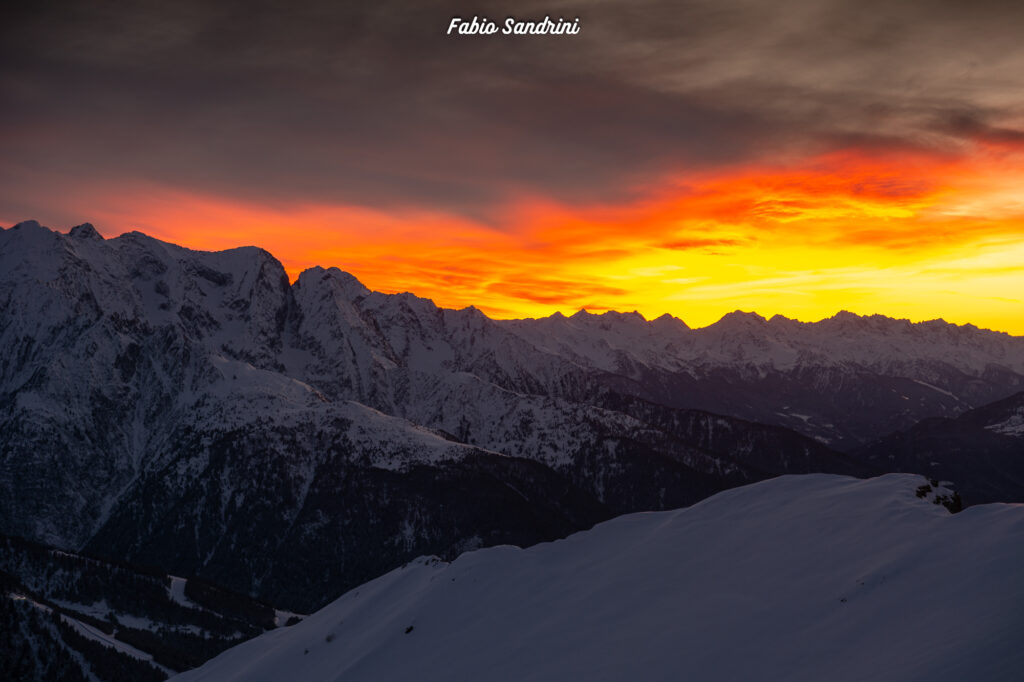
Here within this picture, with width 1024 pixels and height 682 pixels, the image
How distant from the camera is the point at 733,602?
23484 millimetres

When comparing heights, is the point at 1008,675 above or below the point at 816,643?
above

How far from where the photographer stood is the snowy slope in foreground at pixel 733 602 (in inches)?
705

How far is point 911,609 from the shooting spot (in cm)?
1906

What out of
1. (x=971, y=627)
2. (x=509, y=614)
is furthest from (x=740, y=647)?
(x=509, y=614)

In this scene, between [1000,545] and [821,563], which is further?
[821,563]

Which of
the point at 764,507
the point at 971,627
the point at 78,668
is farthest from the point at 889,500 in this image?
the point at 78,668

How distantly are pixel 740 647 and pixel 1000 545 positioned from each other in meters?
7.23

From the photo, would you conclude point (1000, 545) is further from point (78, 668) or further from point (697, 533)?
point (78, 668)

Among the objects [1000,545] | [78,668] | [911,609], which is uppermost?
[1000,545]

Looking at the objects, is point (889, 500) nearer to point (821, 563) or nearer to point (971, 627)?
point (821, 563)

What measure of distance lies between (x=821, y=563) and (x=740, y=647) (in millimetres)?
4886

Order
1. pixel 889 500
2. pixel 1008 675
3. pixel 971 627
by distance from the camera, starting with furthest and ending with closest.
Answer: pixel 889 500
pixel 971 627
pixel 1008 675

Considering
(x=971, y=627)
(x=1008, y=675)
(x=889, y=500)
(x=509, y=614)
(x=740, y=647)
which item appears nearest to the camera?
(x=1008, y=675)

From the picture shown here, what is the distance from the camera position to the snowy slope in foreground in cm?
1791
